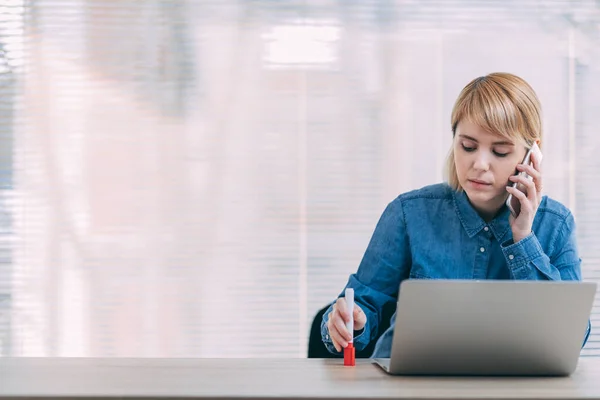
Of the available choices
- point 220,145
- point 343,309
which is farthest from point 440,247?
point 220,145

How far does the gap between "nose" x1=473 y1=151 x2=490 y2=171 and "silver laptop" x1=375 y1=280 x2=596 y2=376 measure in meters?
0.64

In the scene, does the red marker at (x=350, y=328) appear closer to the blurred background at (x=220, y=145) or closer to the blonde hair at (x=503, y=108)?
the blonde hair at (x=503, y=108)

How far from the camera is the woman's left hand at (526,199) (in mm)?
1909

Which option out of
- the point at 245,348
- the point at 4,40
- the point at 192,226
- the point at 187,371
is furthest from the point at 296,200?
the point at 187,371

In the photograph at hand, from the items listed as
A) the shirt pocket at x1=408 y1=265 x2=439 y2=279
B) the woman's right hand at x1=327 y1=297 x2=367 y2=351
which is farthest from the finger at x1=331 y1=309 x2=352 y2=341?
the shirt pocket at x1=408 y1=265 x2=439 y2=279

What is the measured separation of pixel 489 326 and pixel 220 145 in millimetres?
2325

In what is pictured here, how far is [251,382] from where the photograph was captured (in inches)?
52.0

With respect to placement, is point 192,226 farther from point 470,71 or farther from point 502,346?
point 502,346

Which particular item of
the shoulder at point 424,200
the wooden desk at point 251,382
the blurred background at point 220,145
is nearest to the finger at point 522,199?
the shoulder at point 424,200

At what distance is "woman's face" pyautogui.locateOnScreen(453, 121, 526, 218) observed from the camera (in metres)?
1.94

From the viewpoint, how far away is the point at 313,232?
3537 mm

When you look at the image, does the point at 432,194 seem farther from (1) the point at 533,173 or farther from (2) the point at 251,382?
(2) the point at 251,382

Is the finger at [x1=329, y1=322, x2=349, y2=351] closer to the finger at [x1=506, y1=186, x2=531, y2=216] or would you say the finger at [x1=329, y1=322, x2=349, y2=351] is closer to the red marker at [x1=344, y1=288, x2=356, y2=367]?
the red marker at [x1=344, y1=288, x2=356, y2=367]

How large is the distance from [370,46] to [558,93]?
2.82ft
